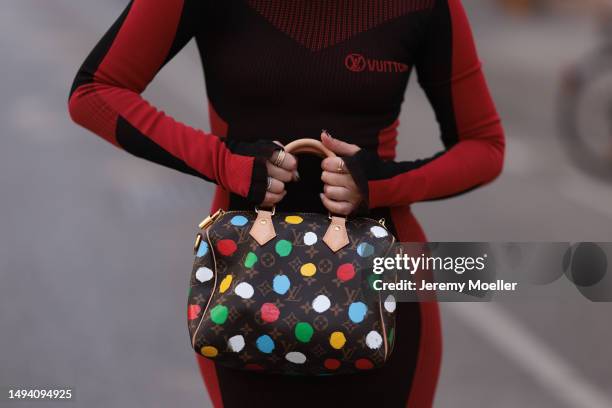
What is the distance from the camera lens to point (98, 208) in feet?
22.8

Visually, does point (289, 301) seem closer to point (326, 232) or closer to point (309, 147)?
point (326, 232)

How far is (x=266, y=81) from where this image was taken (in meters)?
2.30

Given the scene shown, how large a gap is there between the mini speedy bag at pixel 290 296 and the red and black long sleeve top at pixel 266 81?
11 centimetres

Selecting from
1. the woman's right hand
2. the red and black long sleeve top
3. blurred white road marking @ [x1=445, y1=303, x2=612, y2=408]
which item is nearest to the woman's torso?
the red and black long sleeve top

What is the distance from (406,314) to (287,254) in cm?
38

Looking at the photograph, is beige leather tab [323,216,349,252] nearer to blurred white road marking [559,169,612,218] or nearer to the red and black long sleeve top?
the red and black long sleeve top

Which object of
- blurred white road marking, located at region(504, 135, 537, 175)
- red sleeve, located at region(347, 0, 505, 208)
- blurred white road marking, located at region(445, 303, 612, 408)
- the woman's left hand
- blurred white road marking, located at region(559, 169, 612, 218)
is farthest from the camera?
blurred white road marking, located at region(504, 135, 537, 175)

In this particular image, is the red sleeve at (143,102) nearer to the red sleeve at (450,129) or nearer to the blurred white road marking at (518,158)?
the red sleeve at (450,129)

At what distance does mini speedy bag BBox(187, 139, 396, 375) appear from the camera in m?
2.16

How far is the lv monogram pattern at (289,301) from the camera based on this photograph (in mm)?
2164

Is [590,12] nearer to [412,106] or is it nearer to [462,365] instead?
[412,106]

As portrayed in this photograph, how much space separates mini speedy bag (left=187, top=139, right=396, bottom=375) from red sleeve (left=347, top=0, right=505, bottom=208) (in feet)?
0.58

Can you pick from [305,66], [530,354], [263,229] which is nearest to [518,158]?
[530,354]

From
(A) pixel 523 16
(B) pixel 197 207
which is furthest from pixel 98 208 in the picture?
(A) pixel 523 16
